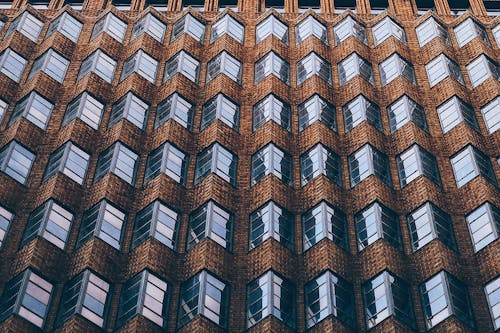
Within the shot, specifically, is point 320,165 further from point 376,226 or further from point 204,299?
point 204,299

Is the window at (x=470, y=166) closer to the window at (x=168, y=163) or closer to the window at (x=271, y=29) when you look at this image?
the window at (x=168, y=163)

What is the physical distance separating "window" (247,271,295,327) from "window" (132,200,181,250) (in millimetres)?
4692

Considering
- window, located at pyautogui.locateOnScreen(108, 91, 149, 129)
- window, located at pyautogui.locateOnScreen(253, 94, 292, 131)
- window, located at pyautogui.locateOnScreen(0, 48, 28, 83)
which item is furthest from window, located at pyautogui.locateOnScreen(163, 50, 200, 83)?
window, located at pyautogui.locateOnScreen(0, 48, 28, 83)

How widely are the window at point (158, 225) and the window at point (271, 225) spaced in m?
3.66

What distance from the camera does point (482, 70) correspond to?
56.2 m

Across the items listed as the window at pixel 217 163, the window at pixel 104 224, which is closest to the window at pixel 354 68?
the window at pixel 217 163

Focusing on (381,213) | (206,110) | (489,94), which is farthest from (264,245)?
(489,94)

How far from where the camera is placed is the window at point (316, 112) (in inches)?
2061

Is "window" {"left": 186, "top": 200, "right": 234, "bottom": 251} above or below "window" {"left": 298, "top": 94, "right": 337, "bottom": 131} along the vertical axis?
below

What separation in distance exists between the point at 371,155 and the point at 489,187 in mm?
6447

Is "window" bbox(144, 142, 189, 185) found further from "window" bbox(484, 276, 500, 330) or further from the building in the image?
"window" bbox(484, 276, 500, 330)

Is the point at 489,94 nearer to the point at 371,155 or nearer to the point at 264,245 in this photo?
the point at 371,155

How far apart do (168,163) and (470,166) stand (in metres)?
15.4

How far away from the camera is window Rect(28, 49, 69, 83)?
5609 centimetres
